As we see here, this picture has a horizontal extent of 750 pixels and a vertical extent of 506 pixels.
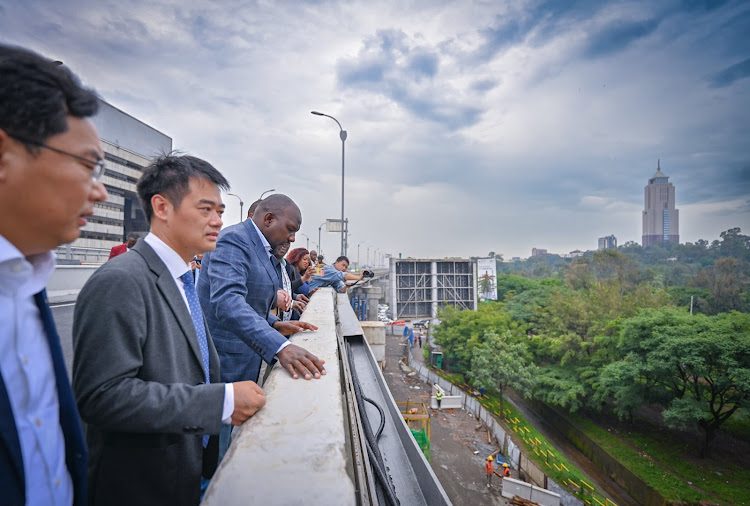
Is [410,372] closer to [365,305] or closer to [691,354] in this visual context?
[365,305]

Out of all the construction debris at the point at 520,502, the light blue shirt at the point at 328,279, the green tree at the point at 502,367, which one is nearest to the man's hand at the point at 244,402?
the light blue shirt at the point at 328,279

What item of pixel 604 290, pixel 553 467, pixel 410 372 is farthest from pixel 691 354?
pixel 410 372

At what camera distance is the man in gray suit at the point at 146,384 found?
0.98 meters

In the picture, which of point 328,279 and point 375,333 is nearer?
point 328,279

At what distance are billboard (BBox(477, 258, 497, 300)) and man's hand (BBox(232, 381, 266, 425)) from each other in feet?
137

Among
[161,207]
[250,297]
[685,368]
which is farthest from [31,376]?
[685,368]

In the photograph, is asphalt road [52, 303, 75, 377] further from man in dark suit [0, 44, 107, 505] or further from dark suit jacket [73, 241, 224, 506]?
man in dark suit [0, 44, 107, 505]

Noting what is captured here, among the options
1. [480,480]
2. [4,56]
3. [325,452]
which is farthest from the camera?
[480,480]

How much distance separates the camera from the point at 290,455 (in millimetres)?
945

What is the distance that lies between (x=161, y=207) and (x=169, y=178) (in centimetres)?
12

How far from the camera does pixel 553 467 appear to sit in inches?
529

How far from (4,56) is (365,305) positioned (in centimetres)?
1700

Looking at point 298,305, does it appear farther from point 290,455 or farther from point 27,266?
point 27,266

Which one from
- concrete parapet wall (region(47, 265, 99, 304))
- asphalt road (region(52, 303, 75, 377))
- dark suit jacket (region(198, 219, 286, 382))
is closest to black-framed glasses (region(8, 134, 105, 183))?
dark suit jacket (region(198, 219, 286, 382))
